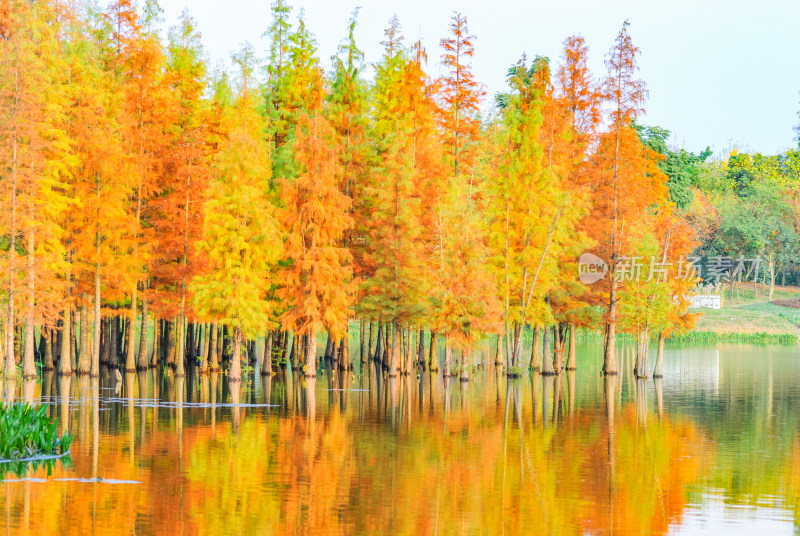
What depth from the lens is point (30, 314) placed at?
138ft

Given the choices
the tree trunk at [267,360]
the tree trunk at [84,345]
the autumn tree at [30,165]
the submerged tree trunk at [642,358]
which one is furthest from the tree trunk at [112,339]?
the submerged tree trunk at [642,358]

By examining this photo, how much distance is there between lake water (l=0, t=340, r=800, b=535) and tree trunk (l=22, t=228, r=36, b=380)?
318cm

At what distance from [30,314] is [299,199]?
45.1 ft

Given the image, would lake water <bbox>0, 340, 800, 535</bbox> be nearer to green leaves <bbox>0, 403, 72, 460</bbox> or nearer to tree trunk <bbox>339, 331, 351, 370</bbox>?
green leaves <bbox>0, 403, 72, 460</bbox>

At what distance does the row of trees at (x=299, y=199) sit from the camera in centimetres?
4509

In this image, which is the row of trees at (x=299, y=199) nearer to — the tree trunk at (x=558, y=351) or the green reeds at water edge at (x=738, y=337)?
the tree trunk at (x=558, y=351)

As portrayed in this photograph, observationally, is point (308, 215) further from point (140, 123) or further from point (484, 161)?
point (484, 161)

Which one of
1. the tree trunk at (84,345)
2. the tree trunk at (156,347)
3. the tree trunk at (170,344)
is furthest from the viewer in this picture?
the tree trunk at (156,347)

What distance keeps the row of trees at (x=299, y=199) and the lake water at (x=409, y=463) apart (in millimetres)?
6193

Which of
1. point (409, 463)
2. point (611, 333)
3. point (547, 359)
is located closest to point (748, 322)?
point (611, 333)

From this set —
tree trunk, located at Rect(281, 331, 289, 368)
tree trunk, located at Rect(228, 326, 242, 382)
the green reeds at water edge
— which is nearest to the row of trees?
tree trunk, located at Rect(228, 326, 242, 382)

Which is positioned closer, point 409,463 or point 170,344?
point 409,463

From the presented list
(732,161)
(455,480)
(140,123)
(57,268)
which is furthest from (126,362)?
(732,161)

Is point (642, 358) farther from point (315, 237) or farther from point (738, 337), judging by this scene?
point (738, 337)
